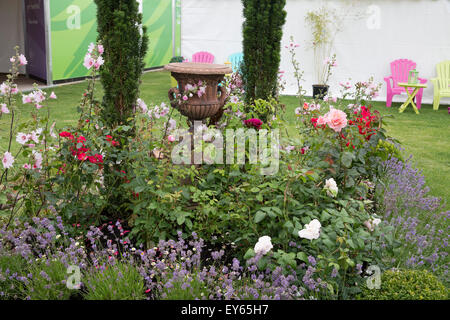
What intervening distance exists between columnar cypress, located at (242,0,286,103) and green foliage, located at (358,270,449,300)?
10.4ft

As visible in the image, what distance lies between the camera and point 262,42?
5168mm

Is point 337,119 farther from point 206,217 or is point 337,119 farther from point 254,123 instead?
point 206,217

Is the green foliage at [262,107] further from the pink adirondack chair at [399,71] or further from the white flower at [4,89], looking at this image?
the pink adirondack chair at [399,71]

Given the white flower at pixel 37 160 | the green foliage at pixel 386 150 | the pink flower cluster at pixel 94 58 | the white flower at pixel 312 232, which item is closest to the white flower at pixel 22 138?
the white flower at pixel 37 160

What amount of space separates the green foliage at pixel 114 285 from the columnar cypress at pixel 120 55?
1.65 metres

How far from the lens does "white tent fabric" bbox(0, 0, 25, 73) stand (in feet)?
43.1

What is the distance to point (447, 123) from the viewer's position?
8742mm

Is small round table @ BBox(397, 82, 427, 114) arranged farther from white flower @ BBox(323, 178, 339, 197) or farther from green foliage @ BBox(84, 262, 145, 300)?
green foliage @ BBox(84, 262, 145, 300)

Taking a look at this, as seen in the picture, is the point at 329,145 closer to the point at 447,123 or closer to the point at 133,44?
the point at 133,44

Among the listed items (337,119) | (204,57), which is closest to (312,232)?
(337,119)

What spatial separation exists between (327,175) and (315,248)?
0.77 m

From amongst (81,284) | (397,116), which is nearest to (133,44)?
(81,284)

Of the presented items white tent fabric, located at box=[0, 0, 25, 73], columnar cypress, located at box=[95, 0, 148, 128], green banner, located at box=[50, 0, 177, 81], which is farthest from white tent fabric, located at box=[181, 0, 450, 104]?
columnar cypress, located at box=[95, 0, 148, 128]
